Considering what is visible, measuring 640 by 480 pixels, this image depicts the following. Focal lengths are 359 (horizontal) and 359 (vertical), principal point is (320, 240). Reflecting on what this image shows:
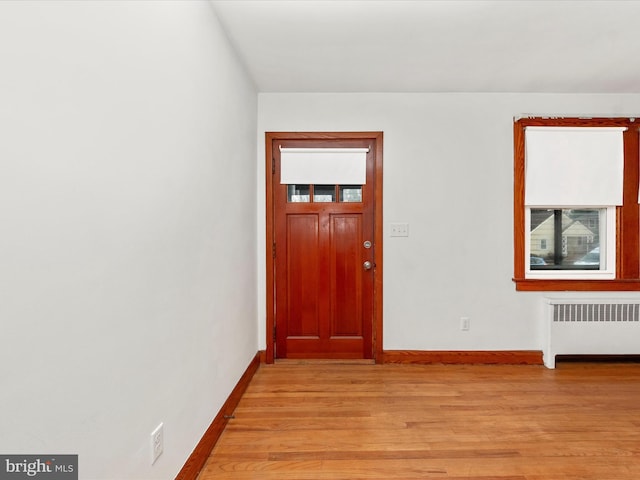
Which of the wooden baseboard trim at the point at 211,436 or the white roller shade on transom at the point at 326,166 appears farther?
the white roller shade on transom at the point at 326,166

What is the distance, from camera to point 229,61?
95.2 inches

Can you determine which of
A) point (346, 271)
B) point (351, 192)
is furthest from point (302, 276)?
point (351, 192)

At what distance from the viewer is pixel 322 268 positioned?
3.45 meters

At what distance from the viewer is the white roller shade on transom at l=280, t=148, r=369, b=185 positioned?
3383 millimetres

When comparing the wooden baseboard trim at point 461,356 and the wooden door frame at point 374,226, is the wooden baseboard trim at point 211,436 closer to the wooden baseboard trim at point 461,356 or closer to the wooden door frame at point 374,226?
the wooden door frame at point 374,226

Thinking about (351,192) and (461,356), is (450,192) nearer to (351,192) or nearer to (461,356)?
(351,192)

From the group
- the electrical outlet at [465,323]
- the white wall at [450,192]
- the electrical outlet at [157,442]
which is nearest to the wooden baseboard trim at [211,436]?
the electrical outlet at [157,442]

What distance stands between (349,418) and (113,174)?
2.04 m

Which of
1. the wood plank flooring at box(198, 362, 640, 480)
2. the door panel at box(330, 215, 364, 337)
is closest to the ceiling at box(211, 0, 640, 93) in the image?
the door panel at box(330, 215, 364, 337)

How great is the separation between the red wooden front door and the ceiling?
0.89 metres

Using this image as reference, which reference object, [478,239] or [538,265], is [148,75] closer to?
[478,239]

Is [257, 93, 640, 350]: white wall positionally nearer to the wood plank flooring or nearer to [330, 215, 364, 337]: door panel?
[330, 215, 364, 337]: door panel

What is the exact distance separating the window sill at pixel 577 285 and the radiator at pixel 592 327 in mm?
149

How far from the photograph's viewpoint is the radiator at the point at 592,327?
3.21 meters
